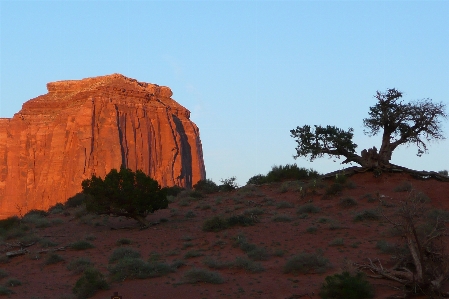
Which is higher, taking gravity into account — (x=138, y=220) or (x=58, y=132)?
(x=58, y=132)

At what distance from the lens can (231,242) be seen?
2220 centimetres

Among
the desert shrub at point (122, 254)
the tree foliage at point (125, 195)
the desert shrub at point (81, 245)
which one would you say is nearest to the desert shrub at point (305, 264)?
the desert shrub at point (122, 254)

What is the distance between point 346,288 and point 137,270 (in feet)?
21.5

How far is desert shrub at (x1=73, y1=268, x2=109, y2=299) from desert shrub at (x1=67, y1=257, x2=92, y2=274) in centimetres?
251

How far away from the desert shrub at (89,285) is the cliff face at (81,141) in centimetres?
4915

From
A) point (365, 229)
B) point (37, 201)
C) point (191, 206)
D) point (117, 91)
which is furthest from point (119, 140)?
point (365, 229)

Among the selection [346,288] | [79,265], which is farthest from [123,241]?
[346,288]

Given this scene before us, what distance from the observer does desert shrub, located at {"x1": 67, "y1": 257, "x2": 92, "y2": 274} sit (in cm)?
1956

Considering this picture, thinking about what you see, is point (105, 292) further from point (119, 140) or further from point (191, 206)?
point (119, 140)

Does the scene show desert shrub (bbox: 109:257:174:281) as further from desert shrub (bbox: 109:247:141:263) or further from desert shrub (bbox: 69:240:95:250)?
desert shrub (bbox: 69:240:95:250)

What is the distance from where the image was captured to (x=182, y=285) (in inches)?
667

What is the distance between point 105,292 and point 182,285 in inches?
80.4

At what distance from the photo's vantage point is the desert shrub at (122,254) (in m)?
20.6

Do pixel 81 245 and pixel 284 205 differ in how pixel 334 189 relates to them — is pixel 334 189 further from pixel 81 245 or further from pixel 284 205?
pixel 81 245
